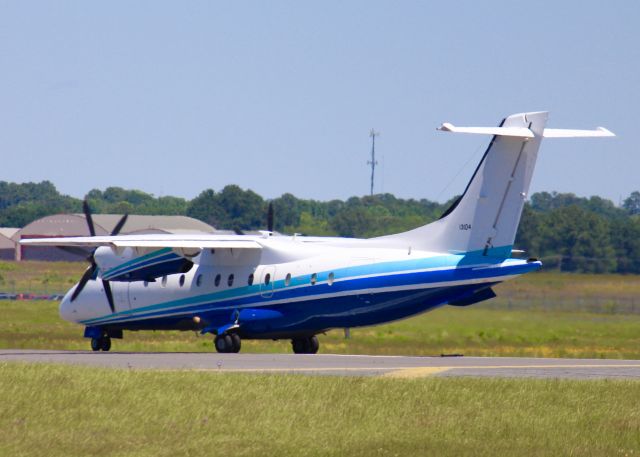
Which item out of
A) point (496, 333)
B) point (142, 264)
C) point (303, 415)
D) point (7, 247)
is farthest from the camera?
point (7, 247)

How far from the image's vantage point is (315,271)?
126 feet

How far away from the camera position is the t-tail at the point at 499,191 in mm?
35812

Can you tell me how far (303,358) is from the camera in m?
35.2

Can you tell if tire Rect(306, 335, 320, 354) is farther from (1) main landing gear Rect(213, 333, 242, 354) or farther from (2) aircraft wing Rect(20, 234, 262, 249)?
(2) aircraft wing Rect(20, 234, 262, 249)

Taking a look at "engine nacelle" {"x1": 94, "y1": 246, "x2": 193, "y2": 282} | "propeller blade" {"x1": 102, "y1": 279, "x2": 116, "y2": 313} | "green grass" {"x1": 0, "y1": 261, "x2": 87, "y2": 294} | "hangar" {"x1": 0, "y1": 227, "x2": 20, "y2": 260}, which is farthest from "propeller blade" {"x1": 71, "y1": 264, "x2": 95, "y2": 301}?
"hangar" {"x1": 0, "y1": 227, "x2": 20, "y2": 260}

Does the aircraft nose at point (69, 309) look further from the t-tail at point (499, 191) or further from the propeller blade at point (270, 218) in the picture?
the t-tail at point (499, 191)

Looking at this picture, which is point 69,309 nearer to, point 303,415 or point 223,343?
point 223,343

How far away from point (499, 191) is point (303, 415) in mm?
14971

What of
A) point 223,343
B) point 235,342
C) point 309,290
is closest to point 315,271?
point 309,290

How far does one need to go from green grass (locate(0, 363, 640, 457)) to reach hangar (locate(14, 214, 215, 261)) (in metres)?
93.8

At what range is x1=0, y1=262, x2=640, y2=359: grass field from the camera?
48.0 metres

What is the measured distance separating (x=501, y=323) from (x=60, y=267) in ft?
223

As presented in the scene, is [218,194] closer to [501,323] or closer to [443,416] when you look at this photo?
[501,323]

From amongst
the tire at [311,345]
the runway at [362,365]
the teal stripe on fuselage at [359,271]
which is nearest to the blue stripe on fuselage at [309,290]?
the teal stripe on fuselage at [359,271]
